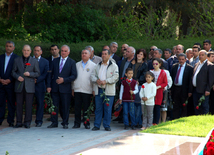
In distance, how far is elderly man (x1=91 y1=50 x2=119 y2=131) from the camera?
9.42 meters

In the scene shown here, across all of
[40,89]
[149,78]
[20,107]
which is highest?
[149,78]

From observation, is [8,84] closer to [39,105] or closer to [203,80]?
[39,105]

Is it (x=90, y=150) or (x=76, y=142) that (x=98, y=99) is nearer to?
(x=76, y=142)

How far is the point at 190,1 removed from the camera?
26062 mm

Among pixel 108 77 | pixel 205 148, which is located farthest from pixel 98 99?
pixel 205 148

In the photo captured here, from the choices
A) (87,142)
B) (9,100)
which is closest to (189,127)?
(87,142)

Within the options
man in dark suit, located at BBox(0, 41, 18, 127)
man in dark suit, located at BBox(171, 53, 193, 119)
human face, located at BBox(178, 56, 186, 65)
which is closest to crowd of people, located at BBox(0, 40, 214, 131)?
man in dark suit, located at BBox(0, 41, 18, 127)

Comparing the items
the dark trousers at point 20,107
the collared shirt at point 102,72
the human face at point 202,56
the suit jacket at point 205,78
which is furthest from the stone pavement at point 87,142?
the human face at point 202,56

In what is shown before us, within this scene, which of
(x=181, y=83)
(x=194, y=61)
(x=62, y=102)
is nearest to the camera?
(x=62, y=102)

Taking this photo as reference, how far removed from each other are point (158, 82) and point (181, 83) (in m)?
1.09

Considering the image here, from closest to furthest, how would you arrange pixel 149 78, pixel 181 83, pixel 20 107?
pixel 149 78 < pixel 20 107 < pixel 181 83

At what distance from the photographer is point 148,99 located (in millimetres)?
9617

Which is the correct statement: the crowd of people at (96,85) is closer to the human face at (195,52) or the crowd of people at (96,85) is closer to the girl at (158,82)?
the girl at (158,82)

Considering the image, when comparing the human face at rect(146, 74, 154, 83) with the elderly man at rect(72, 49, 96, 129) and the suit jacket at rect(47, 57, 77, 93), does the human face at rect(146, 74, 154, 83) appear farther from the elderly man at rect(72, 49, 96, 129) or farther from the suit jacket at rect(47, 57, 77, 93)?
the suit jacket at rect(47, 57, 77, 93)
